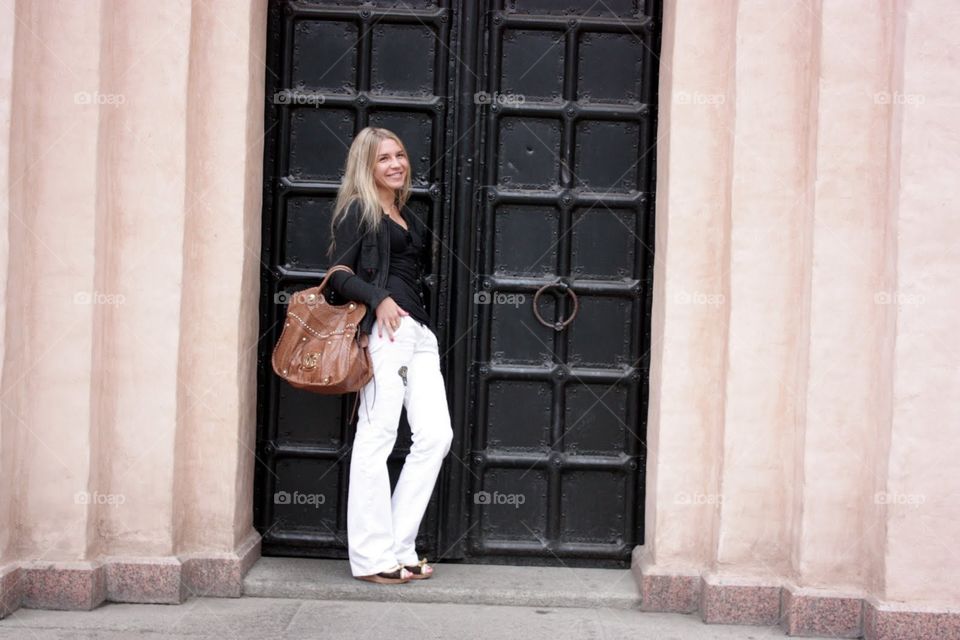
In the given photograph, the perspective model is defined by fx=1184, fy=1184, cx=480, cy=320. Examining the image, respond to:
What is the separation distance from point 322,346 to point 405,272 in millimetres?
579

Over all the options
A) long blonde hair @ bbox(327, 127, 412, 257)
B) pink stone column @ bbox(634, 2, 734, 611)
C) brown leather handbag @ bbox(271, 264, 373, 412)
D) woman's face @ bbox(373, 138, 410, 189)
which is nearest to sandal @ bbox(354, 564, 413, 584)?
brown leather handbag @ bbox(271, 264, 373, 412)

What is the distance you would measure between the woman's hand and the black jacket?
30 millimetres

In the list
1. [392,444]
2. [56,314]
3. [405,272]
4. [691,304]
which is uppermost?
[405,272]

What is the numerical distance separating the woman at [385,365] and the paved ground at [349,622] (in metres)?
0.36

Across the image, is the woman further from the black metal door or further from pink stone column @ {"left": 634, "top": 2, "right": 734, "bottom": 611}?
pink stone column @ {"left": 634, "top": 2, "right": 734, "bottom": 611}

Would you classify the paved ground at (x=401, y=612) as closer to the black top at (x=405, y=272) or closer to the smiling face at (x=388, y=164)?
the black top at (x=405, y=272)

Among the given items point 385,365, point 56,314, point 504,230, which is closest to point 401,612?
point 385,365

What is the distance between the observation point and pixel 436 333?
6398 millimetres

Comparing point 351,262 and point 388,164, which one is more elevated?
point 388,164

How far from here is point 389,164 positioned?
593cm

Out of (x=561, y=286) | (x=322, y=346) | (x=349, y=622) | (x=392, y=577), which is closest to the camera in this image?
(x=349, y=622)

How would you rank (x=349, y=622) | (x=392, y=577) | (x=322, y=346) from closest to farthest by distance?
(x=349, y=622) < (x=322, y=346) < (x=392, y=577)

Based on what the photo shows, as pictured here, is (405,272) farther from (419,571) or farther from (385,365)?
(419,571)

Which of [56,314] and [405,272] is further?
[405,272]
